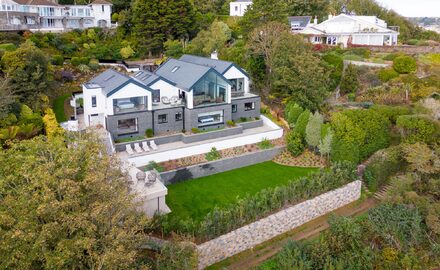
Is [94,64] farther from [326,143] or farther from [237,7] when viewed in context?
[237,7]

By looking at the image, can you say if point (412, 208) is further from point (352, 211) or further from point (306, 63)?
point (306, 63)

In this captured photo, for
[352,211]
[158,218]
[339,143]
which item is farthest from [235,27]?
[158,218]

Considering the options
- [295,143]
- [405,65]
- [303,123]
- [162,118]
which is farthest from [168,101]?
[405,65]

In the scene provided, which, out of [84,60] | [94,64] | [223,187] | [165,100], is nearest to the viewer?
[223,187]

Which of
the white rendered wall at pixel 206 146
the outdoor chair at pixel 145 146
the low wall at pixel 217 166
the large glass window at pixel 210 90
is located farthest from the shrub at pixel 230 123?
the outdoor chair at pixel 145 146

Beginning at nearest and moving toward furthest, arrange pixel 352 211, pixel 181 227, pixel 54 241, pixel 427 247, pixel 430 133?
1. pixel 54 241
2. pixel 181 227
3. pixel 427 247
4. pixel 352 211
5. pixel 430 133

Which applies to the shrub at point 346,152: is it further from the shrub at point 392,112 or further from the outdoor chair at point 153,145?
the outdoor chair at point 153,145
